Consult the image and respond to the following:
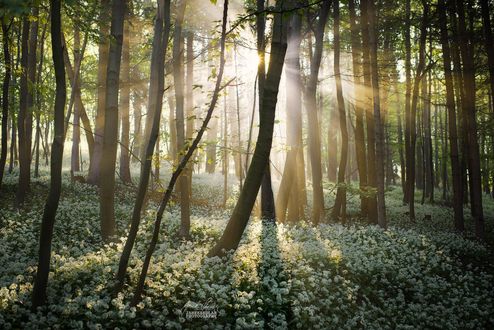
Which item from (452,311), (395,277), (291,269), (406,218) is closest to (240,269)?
(291,269)

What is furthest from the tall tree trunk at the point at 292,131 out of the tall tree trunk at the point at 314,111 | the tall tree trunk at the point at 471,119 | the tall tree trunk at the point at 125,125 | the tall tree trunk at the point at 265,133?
the tall tree trunk at the point at 125,125

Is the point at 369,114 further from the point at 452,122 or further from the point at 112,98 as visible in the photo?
the point at 112,98

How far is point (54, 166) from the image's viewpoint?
4.95 metres

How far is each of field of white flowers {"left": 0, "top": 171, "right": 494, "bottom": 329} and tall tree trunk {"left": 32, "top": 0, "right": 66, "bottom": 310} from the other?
0.37m

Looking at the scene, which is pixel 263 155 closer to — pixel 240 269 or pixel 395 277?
pixel 240 269

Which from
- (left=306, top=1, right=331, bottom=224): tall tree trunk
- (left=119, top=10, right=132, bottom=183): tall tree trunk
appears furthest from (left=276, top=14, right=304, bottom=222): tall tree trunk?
(left=119, top=10, right=132, bottom=183): tall tree trunk

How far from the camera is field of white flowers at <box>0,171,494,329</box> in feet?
16.7

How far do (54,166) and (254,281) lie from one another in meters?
3.64

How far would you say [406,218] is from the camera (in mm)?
18625

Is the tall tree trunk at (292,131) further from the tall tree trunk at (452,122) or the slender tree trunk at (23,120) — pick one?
the slender tree trunk at (23,120)

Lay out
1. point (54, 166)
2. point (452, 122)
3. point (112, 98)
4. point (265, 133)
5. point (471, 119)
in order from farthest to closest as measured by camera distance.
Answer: point (452, 122)
point (471, 119)
point (112, 98)
point (265, 133)
point (54, 166)

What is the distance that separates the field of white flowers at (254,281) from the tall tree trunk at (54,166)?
0.37 m

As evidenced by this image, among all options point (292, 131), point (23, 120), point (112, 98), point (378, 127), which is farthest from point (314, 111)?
point (23, 120)

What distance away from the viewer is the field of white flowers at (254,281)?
5.08 meters
